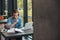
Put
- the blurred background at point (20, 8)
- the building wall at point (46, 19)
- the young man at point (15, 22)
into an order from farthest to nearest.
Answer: the blurred background at point (20, 8), the young man at point (15, 22), the building wall at point (46, 19)

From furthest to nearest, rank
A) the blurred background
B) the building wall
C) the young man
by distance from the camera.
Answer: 1. the blurred background
2. the young man
3. the building wall

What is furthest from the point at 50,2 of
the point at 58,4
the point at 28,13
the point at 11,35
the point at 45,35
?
the point at 28,13

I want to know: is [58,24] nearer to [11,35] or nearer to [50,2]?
[50,2]

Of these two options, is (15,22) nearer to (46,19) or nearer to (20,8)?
(20,8)

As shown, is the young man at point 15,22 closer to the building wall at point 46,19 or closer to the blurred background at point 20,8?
the blurred background at point 20,8

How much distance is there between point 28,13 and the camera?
4867 mm

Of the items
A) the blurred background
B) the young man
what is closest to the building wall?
the young man

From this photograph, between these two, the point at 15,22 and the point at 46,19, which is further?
the point at 15,22

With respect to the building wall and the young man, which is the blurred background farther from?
the building wall

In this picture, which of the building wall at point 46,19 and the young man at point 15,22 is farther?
the young man at point 15,22

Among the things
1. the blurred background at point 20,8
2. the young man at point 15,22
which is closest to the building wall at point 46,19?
the young man at point 15,22

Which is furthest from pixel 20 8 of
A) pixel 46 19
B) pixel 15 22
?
pixel 46 19

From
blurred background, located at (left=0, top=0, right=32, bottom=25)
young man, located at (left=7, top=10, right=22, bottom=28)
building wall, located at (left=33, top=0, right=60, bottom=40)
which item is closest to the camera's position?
building wall, located at (left=33, top=0, right=60, bottom=40)

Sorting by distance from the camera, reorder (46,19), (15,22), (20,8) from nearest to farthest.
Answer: (46,19) < (15,22) < (20,8)
